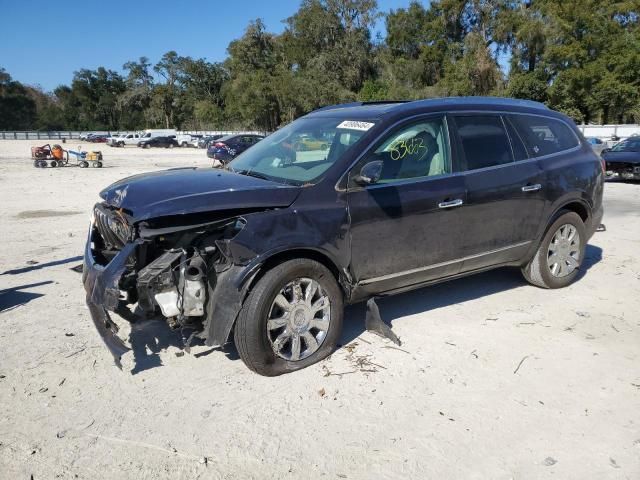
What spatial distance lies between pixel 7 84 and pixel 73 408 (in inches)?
4397

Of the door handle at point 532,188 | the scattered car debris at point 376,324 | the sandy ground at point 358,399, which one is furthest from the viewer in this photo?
the door handle at point 532,188

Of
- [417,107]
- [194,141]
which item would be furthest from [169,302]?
[194,141]

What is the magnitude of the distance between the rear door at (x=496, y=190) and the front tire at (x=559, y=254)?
13.0 inches

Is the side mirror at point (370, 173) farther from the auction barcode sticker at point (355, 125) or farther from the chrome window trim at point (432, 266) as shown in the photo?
the chrome window trim at point (432, 266)

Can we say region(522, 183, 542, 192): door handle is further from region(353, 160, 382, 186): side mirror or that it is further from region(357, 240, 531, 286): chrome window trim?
region(353, 160, 382, 186): side mirror

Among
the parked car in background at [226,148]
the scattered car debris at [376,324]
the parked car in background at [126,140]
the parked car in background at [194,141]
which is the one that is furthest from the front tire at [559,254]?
the parked car in background at [126,140]

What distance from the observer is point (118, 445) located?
118 inches

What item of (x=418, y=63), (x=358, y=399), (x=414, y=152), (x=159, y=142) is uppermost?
(x=418, y=63)

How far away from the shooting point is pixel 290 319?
3.73 metres

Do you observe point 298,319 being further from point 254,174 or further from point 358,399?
point 254,174

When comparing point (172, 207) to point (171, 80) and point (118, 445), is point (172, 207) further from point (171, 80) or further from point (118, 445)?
point (171, 80)

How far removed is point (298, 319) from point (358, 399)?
2.29 feet

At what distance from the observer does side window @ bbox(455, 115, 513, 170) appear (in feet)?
15.1

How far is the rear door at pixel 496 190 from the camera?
4.57 m
